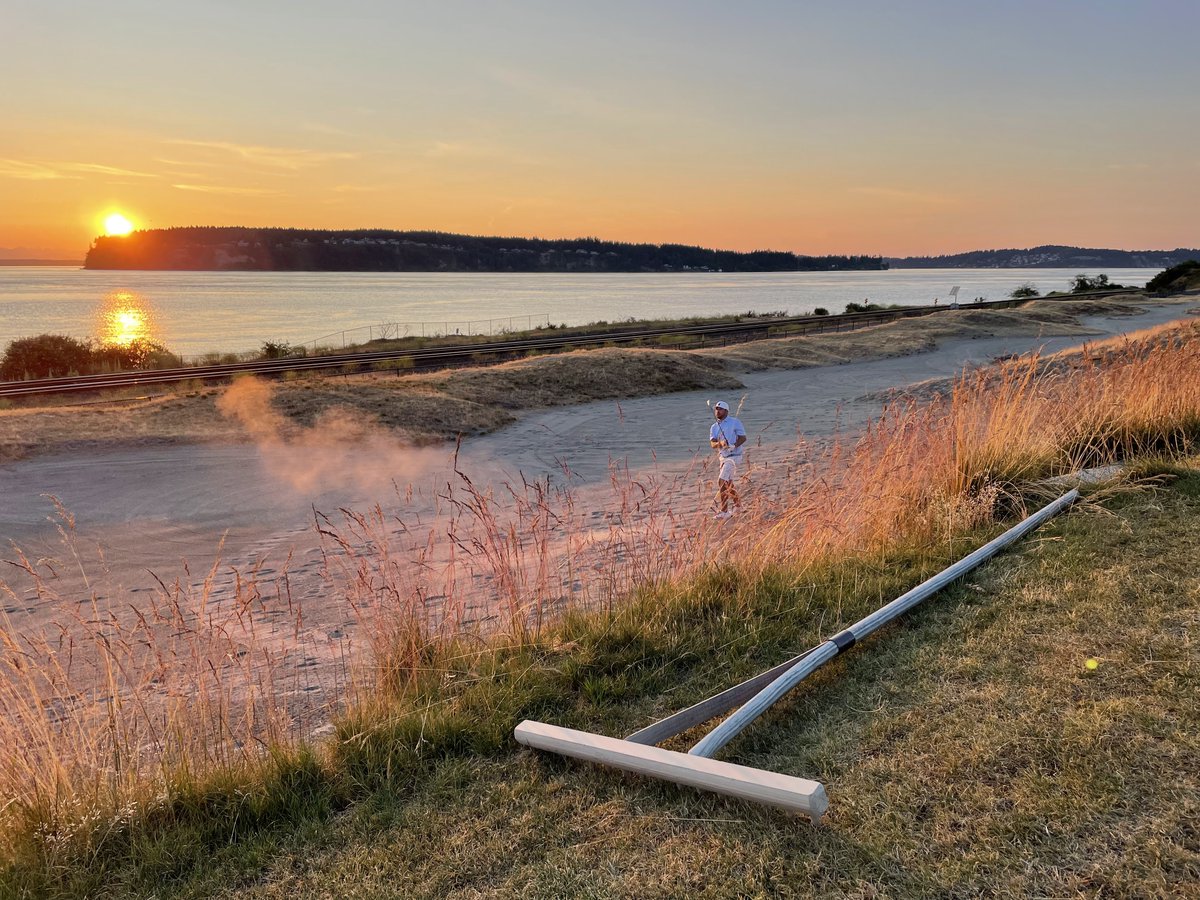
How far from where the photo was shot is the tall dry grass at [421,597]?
3861 millimetres

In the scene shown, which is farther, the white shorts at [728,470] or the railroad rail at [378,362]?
the railroad rail at [378,362]

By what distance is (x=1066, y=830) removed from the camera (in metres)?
2.93

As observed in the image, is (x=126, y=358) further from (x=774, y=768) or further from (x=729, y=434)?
(x=774, y=768)

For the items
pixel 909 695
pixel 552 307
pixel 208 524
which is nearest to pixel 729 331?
pixel 208 524

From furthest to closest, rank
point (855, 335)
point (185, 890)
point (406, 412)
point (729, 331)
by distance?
point (729, 331) < point (855, 335) < point (406, 412) < point (185, 890)

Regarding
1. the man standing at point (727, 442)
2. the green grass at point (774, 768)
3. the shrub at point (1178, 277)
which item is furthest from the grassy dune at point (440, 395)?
the shrub at point (1178, 277)

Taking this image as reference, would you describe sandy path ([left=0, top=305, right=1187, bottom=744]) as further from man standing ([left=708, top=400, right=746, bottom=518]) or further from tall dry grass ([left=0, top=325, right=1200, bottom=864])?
man standing ([left=708, top=400, right=746, bottom=518])

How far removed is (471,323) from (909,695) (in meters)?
71.6

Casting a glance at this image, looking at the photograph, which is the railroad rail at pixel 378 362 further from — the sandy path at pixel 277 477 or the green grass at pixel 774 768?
the green grass at pixel 774 768

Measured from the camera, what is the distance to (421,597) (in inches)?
202

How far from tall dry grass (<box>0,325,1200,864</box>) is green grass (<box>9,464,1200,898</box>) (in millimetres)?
315

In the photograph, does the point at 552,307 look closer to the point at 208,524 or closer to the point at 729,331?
the point at 729,331

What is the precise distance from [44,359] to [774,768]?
38.1 m

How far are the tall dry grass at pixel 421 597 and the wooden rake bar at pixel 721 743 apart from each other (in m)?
1.22
